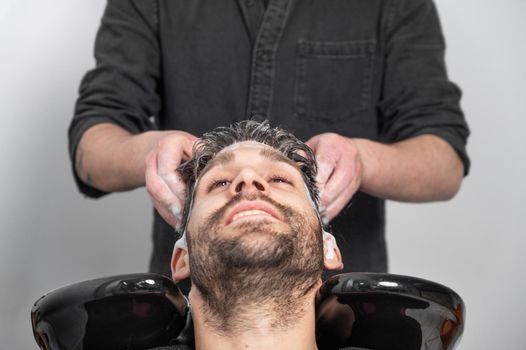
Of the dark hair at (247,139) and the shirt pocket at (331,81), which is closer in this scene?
the dark hair at (247,139)

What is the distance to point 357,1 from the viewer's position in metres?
1.95

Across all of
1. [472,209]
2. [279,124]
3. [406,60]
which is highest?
[406,60]

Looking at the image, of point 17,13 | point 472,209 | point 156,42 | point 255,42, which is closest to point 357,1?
point 255,42

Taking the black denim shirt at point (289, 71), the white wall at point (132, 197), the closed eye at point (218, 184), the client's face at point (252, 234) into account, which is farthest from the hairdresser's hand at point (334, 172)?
the white wall at point (132, 197)

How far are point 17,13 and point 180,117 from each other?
701mm

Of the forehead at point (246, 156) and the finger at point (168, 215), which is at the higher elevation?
the forehead at point (246, 156)

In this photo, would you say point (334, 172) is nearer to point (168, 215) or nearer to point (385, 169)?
point (385, 169)

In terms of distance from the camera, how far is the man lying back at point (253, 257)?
4.23 feet

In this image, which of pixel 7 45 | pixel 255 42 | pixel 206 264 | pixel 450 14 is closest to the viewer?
pixel 206 264

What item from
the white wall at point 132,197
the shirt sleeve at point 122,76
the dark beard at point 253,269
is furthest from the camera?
the white wall at point 132,197

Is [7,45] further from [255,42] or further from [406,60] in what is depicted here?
[406,60]

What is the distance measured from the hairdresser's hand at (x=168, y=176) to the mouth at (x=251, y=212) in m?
0.21

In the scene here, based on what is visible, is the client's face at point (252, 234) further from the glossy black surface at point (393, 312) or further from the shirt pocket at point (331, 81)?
the shirt pocket at point (331, 81)

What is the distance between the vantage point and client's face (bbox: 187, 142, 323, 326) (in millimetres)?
1282
